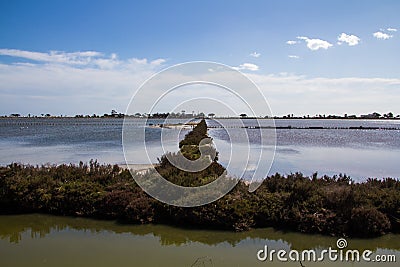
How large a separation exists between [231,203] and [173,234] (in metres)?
1.49

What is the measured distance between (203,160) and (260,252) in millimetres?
5224

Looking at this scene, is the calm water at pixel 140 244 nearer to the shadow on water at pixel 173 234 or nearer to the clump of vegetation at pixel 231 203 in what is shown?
the shadow on water at pixel 173 234

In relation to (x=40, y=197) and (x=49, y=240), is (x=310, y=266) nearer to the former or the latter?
(x=49, y=240)

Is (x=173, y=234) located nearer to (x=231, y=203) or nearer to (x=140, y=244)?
(x=140, y=244)

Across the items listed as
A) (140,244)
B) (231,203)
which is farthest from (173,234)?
(231,203)

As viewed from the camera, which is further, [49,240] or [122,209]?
[122,209]

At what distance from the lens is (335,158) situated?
845 inches

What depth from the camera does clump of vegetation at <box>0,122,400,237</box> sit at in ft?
24.9

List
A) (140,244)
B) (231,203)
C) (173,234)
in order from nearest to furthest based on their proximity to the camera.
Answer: (140,244)
(173,234)
(231,203)

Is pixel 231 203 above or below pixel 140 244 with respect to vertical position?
above

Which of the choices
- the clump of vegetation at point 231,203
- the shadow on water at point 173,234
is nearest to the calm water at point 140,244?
the shadow on water at point 173,234

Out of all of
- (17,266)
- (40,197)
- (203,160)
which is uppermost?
(203,160)

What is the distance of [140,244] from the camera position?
23.3 ft

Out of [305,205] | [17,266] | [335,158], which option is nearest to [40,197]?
[17,266]
